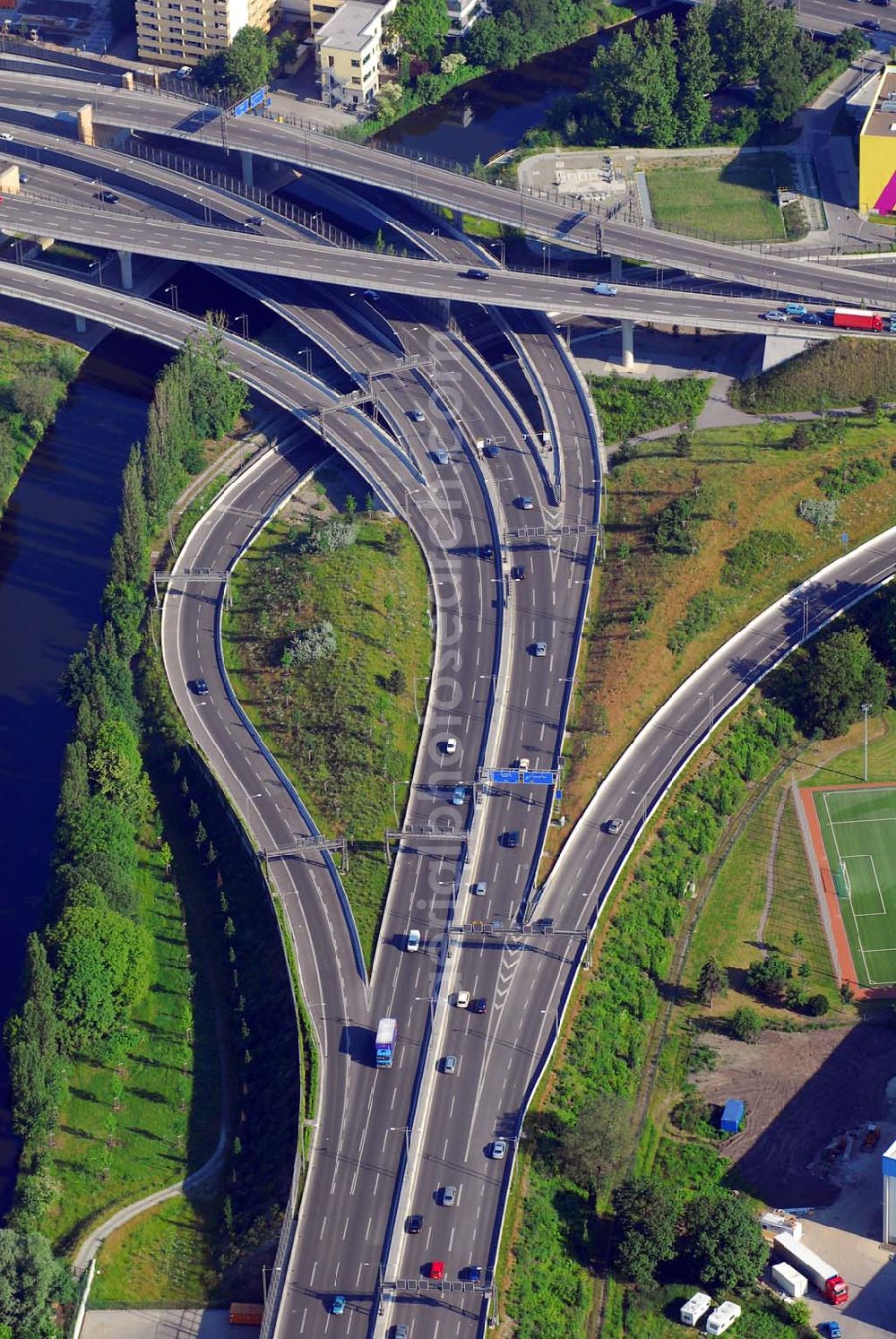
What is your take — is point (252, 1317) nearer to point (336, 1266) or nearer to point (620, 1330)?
point (336, 1266)

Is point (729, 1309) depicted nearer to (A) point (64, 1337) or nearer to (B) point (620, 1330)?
(B) point (620, 1330)

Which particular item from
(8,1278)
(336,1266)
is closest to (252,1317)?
(336,1266)

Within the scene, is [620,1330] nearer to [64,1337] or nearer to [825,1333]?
[825,1333]

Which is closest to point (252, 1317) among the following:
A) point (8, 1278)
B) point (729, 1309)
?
point (8, 1278)

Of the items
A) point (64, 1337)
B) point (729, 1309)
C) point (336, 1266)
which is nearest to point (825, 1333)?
point (729, 1309)

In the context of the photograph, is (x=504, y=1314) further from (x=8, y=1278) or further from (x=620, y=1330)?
(x=8, y=1278)

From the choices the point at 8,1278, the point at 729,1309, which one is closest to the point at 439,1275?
the point at 729,1309
